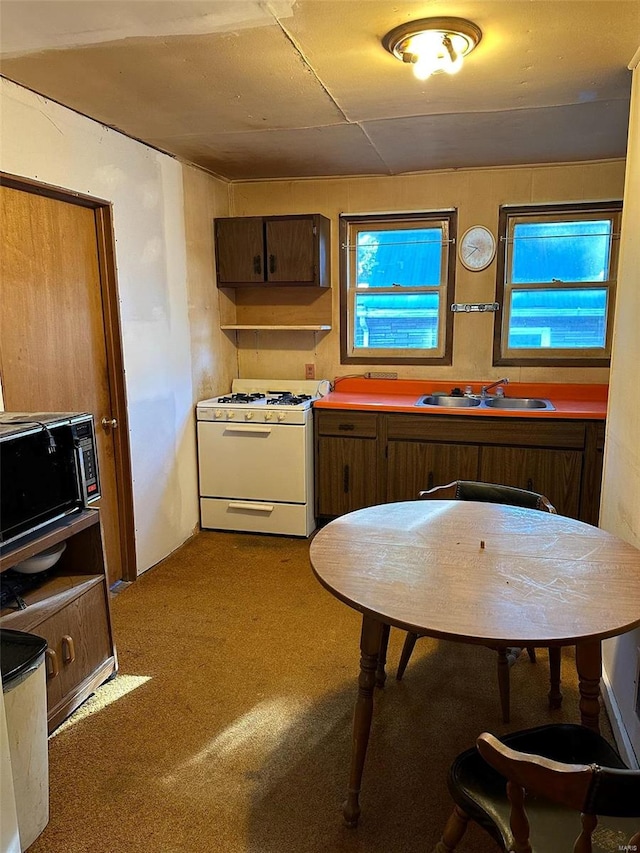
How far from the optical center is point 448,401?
3.82 m

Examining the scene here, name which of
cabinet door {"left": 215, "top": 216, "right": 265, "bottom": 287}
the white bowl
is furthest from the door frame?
cabinet door {"left": 215, "top": 216, "right": 265, "bottom": 287}

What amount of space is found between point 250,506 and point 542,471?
1.82m

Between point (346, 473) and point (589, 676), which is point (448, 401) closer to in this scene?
point (346, 473)

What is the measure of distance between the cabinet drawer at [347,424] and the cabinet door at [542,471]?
0.70 metres

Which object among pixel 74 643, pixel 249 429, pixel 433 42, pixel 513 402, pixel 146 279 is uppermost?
pixel 433 42

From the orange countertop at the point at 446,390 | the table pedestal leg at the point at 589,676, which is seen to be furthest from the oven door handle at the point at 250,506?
the table pedestal leg at the point at 589,676

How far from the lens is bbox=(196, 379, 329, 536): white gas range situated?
3.58m

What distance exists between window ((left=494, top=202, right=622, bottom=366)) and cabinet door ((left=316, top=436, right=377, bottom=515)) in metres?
1.15

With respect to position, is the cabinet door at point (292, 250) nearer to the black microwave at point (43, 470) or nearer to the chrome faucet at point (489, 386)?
the chrome faucet at point (489, 386)

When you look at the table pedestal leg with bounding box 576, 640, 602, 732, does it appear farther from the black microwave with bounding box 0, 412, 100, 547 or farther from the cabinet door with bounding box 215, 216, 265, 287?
the cabinet door with bounding box 215, 216, 265, 287

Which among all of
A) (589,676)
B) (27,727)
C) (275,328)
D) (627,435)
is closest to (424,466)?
(275,328)

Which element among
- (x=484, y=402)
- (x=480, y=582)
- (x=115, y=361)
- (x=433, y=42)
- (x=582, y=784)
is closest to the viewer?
(x=582, y=784)

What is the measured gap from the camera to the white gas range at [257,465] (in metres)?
3.58

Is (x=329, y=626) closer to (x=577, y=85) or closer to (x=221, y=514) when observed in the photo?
(x=221, y=514)
